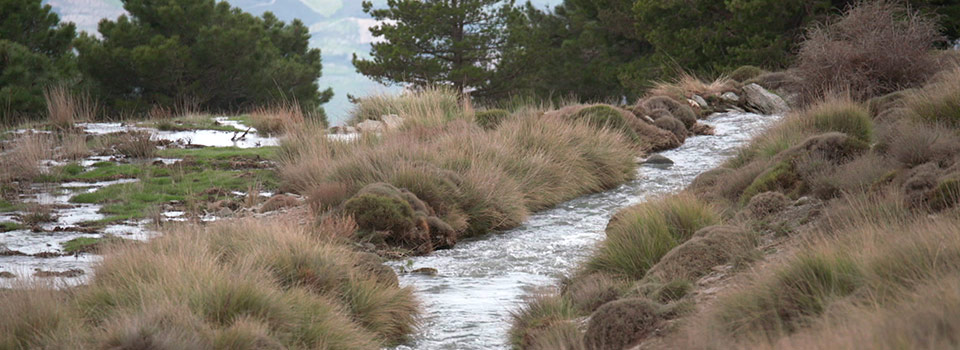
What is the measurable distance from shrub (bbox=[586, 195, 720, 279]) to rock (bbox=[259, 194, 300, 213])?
362 cm

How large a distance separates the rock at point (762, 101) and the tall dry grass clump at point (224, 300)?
1152 cm

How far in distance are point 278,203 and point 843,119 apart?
629 cm

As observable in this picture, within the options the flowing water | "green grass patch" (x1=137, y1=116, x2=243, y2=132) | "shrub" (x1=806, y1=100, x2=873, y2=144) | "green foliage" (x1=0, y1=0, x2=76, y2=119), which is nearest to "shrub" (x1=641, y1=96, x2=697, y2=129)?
the flowing water

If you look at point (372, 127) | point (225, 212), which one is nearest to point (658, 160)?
point (372, 127)

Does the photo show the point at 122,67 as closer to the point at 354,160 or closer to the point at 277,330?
the point at 354,160

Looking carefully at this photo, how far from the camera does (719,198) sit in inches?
305

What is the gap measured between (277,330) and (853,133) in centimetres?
Result: 703

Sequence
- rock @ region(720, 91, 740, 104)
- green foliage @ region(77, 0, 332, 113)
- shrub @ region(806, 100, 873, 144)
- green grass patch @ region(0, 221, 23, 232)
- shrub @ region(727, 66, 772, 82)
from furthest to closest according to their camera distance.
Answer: green foliage @ region(77, 0, 332, 113) → shrub @ region(727, 66, 772, 82) → rock @ region(720, 91, 740, 104) → shrub @ region(806, 100, 873, 144) → green grass patch @ region(0, 221, 23, 232)

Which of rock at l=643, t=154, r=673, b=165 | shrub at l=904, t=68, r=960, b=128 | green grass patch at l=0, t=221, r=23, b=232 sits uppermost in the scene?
shrub at l=904, t=68, r=960, b=128

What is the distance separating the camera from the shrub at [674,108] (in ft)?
47.8

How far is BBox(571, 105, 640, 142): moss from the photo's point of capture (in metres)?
12.9

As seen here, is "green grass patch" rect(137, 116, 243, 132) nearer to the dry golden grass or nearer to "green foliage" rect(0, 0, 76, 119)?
"green foliage" rect(0, 0, 76, 119)

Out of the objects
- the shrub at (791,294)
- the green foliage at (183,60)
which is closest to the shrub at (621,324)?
the shrub at (791,294)

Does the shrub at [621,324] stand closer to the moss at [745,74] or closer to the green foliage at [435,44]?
the moss at [745,74]
